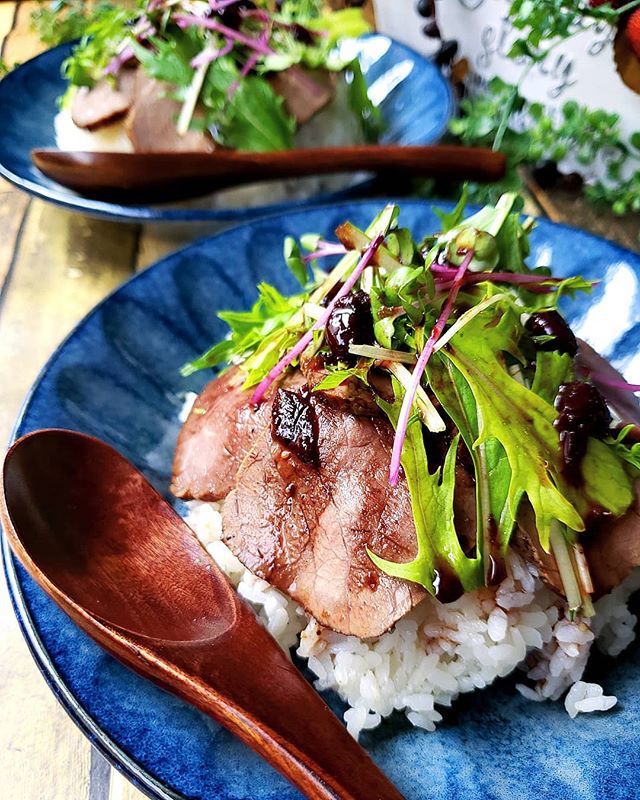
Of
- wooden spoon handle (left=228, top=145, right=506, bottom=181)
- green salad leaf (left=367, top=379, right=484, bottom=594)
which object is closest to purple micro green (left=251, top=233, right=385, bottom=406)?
green salad leaf (left=367, top=379, right=484, bottom=594)

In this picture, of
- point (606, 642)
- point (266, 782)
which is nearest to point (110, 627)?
point (266, 782)

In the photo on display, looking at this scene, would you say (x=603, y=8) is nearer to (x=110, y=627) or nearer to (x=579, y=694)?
(x=579, y=694)

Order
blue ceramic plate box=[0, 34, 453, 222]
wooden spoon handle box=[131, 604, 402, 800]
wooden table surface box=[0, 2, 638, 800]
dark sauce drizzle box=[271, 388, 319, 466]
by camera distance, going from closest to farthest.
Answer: wooden spoon handle box=[131, 604, 402, 800] → dark sauce drizzle box=[271, 388, 319, 466] → wooden table surface box=[0, 2, 638, 800] → blue ceramic plate box=[0, 34, 453, 222]

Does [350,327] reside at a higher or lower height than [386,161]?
higher

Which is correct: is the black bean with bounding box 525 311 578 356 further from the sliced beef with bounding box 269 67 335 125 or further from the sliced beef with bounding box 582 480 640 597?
the sliced beef with bounding box 269 67 335 125

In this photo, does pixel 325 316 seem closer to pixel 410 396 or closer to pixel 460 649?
pixel 410 396

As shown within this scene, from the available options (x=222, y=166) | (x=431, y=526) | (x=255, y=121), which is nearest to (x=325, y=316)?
(x=431, y=526)
